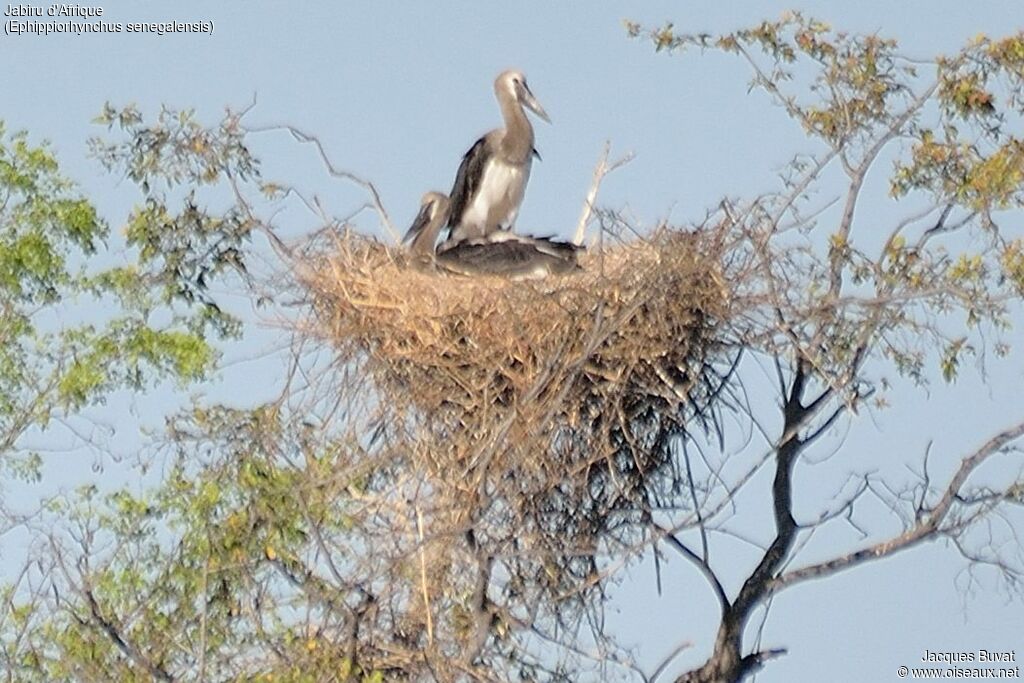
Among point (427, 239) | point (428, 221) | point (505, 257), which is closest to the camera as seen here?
point (505, 257)

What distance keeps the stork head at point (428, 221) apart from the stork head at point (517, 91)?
101cm

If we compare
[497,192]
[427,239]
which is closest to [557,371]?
[427,239]

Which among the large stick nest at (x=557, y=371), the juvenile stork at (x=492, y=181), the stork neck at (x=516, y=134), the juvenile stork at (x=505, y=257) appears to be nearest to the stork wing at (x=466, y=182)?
the juvenile stork at (x=492, y=181)

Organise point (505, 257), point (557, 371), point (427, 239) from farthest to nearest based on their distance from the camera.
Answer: point (427, 239), point (505, 257), point (557, 371)

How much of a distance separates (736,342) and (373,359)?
1.93 metres

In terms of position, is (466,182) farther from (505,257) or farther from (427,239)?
(505,257)

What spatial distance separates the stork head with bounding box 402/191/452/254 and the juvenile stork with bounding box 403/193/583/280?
21 centimetres

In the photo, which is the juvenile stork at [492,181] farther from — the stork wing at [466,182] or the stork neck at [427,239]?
the stork neck at [427,239]

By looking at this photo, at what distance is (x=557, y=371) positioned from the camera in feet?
42.8

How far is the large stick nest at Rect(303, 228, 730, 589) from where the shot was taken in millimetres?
13047

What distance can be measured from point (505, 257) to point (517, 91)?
121 inches

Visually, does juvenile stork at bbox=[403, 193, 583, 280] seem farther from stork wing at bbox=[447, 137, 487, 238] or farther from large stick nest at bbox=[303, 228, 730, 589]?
stork wing at bbox=[447, 137, 487, 238]

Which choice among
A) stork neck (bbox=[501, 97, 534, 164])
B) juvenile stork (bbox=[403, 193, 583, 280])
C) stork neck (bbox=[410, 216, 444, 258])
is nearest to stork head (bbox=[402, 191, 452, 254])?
stork neck (bbox=[410, 216, 444, 258])

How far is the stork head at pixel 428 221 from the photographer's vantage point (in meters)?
16.1
